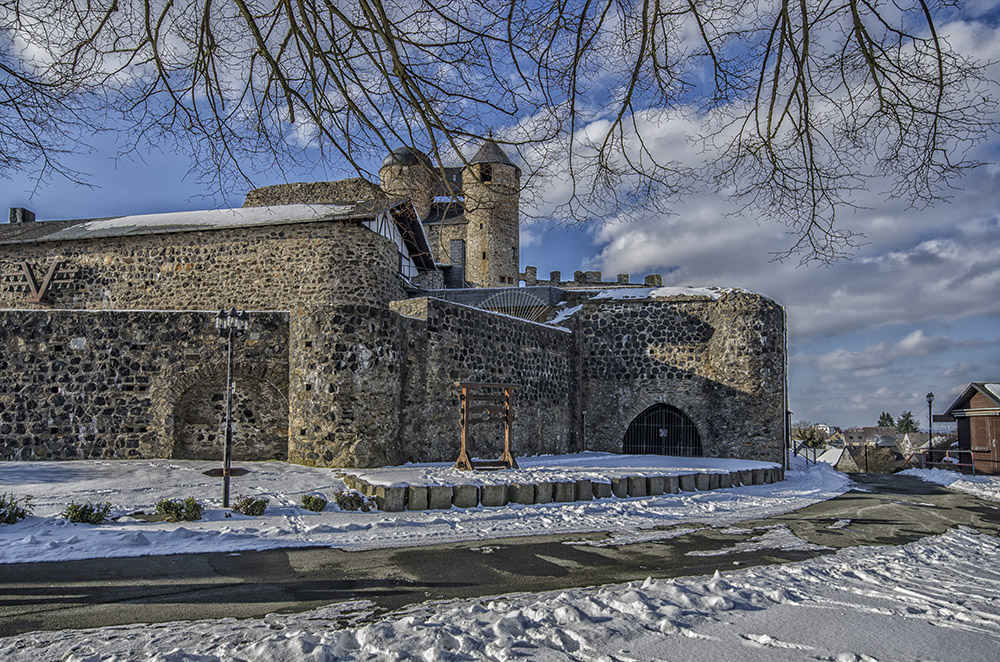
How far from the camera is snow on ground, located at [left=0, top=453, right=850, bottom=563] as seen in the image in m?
7.38

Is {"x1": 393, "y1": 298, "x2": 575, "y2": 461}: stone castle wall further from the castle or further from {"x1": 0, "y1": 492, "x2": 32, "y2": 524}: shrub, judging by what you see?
{"x1": 0, "y1": 492, "x2": 32, "y2": 524}: shrub

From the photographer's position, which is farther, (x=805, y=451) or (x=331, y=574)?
(x=805, y=451)

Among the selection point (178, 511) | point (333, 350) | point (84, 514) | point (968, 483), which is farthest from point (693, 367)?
point (84, 514)

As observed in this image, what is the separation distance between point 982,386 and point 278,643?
96.3 ft

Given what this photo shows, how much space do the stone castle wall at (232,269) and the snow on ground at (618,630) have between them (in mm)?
15191

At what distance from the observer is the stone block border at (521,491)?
395 inches

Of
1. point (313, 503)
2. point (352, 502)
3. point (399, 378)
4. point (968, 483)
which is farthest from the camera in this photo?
point (968, 483)

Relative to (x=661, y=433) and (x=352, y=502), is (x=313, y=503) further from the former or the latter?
(x=661, y=433)

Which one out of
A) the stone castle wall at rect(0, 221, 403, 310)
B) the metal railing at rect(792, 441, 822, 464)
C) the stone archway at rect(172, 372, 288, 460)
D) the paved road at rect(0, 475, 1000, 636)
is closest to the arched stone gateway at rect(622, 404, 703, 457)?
the metal railing at rect(792, 441, 822, 464)

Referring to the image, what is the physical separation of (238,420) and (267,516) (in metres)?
5.33

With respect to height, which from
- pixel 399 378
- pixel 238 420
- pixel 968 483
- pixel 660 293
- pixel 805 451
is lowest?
pixel 805 451

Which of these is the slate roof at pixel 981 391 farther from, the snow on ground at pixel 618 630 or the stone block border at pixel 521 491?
the snow on ground at pixel 618 630

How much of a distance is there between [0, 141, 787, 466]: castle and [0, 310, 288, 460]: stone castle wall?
0.03m

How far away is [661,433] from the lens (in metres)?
20.1
